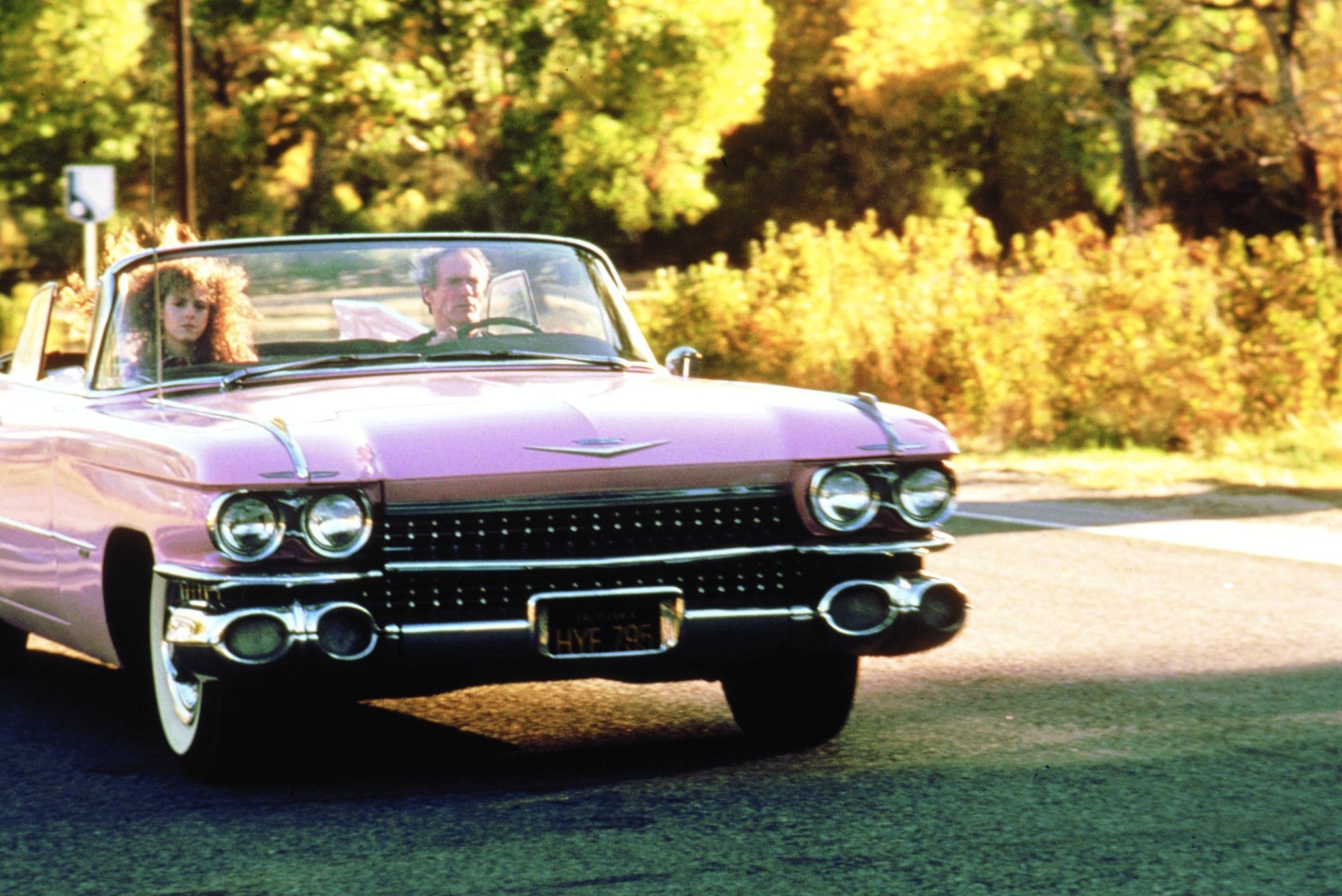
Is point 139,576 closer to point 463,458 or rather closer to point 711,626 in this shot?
point 463,458

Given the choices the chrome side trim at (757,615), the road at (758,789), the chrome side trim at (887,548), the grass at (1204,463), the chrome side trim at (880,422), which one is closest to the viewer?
the road at (758,789)

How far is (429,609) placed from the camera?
203 inches

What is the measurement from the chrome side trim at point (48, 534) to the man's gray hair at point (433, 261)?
4.29 ft

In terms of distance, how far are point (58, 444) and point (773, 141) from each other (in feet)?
145

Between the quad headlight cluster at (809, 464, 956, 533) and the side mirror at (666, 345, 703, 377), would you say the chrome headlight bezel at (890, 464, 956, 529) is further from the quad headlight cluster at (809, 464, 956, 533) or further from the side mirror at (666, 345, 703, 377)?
the side mirror at (666, 345, 703, 377)

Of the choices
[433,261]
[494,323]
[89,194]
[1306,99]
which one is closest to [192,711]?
[494,323]

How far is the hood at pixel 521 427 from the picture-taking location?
5.09m

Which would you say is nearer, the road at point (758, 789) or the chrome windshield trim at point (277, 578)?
the road at point (758, 789)

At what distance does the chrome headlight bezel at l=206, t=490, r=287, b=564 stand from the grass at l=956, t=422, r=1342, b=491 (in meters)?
10.3

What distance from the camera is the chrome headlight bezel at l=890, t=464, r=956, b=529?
5531mm

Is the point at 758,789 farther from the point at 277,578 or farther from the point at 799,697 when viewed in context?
the point at 277,578

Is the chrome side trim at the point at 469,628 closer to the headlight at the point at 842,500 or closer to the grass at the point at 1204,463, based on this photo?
the headlight at the point at 842,500

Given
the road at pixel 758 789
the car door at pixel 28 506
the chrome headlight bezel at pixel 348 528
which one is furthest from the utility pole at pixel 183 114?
the chrome headlight bezel at pixel 348 528

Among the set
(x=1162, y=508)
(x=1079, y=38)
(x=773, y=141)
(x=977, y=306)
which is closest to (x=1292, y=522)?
(x=1162, y=508)
